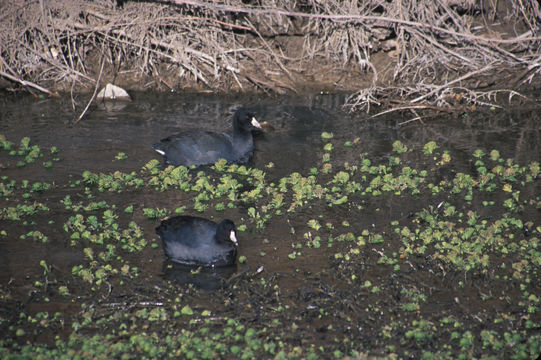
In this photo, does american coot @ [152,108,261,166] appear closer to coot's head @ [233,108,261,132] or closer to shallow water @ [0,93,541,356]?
coot's head @ [233,108,261,132]

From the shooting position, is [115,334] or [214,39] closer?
[115,334]

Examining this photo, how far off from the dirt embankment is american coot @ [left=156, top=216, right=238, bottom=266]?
6.04m

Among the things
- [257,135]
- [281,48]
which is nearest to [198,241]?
[257,135]

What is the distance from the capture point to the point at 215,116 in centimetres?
1155

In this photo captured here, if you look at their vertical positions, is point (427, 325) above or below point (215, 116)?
above

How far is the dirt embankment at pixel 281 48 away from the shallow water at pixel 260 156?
65 centimetres

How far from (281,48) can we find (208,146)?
527cm

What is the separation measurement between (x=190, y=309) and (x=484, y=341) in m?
2.54

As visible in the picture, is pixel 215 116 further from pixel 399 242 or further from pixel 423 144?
pixel 399 242

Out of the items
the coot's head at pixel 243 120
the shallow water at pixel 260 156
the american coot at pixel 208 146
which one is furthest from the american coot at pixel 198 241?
the coot's head at pixel 243 120

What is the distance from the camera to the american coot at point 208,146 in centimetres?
903

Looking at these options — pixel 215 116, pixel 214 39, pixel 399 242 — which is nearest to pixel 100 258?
pixel 399 242

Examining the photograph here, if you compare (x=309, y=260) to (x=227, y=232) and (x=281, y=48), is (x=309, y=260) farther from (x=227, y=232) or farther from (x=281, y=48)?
(x=281, y=48)

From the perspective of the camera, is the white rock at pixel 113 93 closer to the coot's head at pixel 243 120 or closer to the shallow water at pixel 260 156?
the shallow water at pixel 260 156
